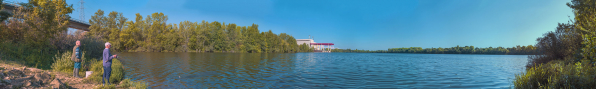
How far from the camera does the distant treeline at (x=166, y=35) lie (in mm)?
77438

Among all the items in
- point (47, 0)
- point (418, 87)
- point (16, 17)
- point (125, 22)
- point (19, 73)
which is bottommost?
point (418, 87)

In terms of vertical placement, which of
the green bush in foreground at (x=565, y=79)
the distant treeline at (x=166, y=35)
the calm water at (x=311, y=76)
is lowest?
the calm water at (x=311, y=76)

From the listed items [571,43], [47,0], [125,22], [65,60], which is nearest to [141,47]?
[125,22]

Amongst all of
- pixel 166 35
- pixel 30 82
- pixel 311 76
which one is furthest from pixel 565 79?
pixel 166 35

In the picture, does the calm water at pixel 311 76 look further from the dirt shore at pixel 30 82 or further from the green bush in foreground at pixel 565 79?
the green bush in foreground at pixel 565 79

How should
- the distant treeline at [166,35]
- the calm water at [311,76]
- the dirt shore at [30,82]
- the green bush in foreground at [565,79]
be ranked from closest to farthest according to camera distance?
the dirt shore at [30,82], the green bush in foreground at [565,79], the calm water at [311,76], the distant treeline at [166,35]

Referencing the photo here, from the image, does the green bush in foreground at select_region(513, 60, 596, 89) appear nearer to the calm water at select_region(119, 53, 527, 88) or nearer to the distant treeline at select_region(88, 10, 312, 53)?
the calm water at select_region(119, 53, 527, 88)

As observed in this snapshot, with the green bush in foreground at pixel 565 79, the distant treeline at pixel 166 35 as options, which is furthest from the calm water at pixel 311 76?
the distant treeline at pixel 166 35

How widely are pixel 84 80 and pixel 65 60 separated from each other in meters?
3.60

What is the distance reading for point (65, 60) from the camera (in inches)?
467

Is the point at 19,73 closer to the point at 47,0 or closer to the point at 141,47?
the point at 47,0

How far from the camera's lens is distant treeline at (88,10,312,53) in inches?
3049

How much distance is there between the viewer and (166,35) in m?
81.2

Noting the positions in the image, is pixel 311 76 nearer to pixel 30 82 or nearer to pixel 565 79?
pixel 565 79
